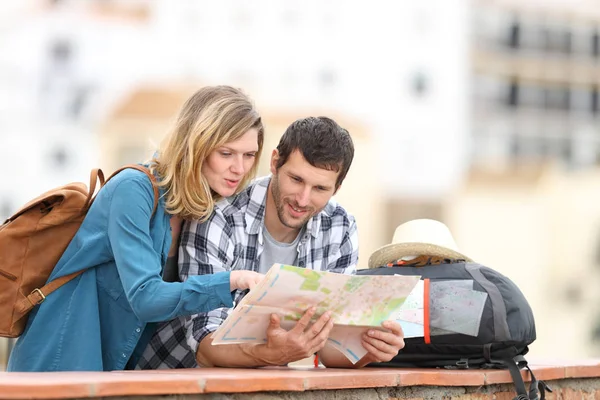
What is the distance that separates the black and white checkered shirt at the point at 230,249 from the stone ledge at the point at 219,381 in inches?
18.0

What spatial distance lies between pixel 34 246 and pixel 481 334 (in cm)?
172

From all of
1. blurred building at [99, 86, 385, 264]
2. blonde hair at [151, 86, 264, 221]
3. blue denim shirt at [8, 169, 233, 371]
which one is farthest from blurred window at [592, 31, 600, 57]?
blue denim shirt at [8, 169, 233, 371]

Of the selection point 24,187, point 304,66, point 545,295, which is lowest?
point 545,295

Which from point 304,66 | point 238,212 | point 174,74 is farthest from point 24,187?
point 238,212

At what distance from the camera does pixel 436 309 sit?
419 centimetres

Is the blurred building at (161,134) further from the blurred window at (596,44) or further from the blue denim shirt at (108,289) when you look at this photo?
the blue denim shirt at (108,289)

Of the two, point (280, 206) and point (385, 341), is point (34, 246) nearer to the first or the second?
point (280, 206)

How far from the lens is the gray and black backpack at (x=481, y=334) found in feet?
13.5

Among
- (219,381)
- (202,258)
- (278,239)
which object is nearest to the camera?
(219,381)

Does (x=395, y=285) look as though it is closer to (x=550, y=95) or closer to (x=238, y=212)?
(x=238, y=212)

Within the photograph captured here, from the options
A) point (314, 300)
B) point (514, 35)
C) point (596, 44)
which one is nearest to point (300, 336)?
point (314, 300)

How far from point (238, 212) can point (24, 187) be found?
104ft

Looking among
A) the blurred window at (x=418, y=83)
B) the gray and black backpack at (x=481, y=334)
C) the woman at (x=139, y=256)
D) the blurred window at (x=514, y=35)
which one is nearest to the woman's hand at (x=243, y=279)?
the woman at (x=139, y=256)

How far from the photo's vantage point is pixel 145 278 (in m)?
3.60
